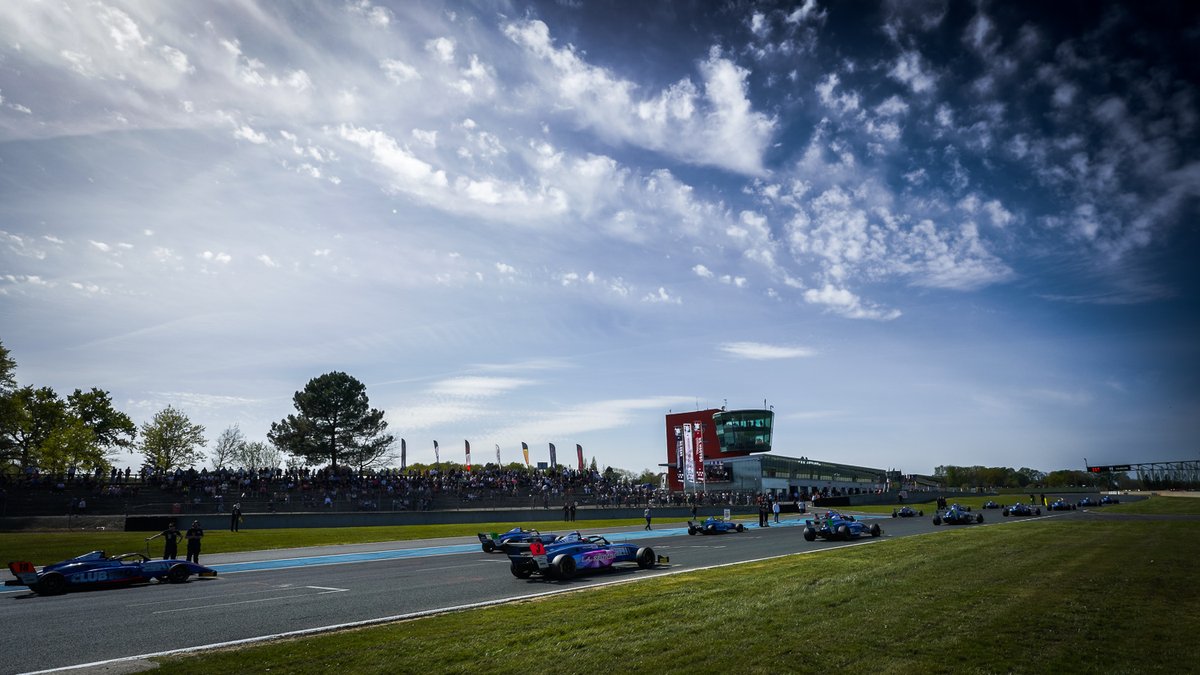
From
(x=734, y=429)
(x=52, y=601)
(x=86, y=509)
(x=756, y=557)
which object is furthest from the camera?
(x=734, y=429)

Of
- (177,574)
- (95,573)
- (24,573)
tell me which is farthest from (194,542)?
(24,573)

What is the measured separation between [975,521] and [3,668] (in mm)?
45764

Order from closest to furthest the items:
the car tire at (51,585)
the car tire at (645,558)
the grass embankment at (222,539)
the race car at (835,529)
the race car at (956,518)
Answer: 1. the car tire at (51,585)
2. the car tire at (645,558)
3. the grass embankment at (222,539)
4. the race car at (835,529)
5. the race car at (956,518)

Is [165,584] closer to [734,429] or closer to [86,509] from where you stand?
Answer: [86,509]

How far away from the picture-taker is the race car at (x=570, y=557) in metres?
19.2

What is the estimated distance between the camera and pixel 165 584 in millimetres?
20516

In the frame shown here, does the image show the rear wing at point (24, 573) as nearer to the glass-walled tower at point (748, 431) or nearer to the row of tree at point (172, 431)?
the row of tree at point (172, 431)

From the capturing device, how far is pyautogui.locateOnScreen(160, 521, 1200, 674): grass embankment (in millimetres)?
9039

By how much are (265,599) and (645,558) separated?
35.3 feet

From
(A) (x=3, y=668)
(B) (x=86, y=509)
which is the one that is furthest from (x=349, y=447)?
(A) (x=3, y=668)

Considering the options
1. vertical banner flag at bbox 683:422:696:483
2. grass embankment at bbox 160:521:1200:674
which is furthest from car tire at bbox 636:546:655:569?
vertical banner flag at bbox 683:422:696:483

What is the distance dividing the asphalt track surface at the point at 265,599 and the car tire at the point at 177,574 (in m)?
0.40

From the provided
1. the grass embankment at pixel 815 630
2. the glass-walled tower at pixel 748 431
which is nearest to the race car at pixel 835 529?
the grass embankment at pixel 815 630

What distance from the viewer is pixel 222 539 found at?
34.3 m
